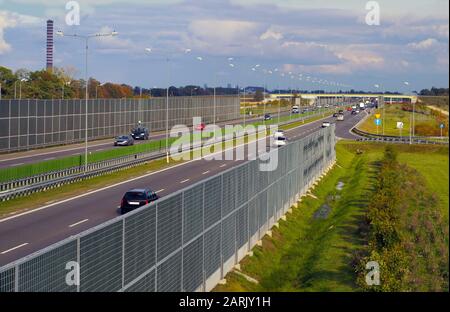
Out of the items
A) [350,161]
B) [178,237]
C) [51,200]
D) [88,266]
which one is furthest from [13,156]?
[88,266]

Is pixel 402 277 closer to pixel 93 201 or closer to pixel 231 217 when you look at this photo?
pixel 231 217

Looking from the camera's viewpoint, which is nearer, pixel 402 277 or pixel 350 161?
→ pixel 402 277

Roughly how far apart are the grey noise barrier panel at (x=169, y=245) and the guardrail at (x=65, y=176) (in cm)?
1313

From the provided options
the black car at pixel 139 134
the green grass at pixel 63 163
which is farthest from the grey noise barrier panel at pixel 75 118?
the green grass at pixel 63 163

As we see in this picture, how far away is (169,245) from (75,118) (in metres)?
53.8

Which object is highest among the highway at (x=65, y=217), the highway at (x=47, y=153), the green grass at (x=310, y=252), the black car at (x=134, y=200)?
the highway at (x=47, y=153)

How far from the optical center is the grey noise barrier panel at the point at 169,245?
1039cm

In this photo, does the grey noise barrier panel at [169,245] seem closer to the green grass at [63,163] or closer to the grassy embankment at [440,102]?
the grassy embankment at [440,102]

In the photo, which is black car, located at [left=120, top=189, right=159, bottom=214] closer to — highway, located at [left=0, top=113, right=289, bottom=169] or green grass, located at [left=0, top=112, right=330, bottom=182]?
green grass, located at [left=0, top=112, right=330, bottom=182]

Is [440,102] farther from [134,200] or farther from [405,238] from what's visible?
[134,200]

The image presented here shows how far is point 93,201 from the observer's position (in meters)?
33.9

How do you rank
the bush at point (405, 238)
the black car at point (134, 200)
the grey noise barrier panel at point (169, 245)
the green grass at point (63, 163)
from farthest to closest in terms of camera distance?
the green grass at point (63, 163) < the black car at point (134, 200) < the bush at point (405, 238) < the grey noise barrier panel at point (169, 245)

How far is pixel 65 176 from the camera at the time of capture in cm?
4081

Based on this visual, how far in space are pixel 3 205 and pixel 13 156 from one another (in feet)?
75.5
